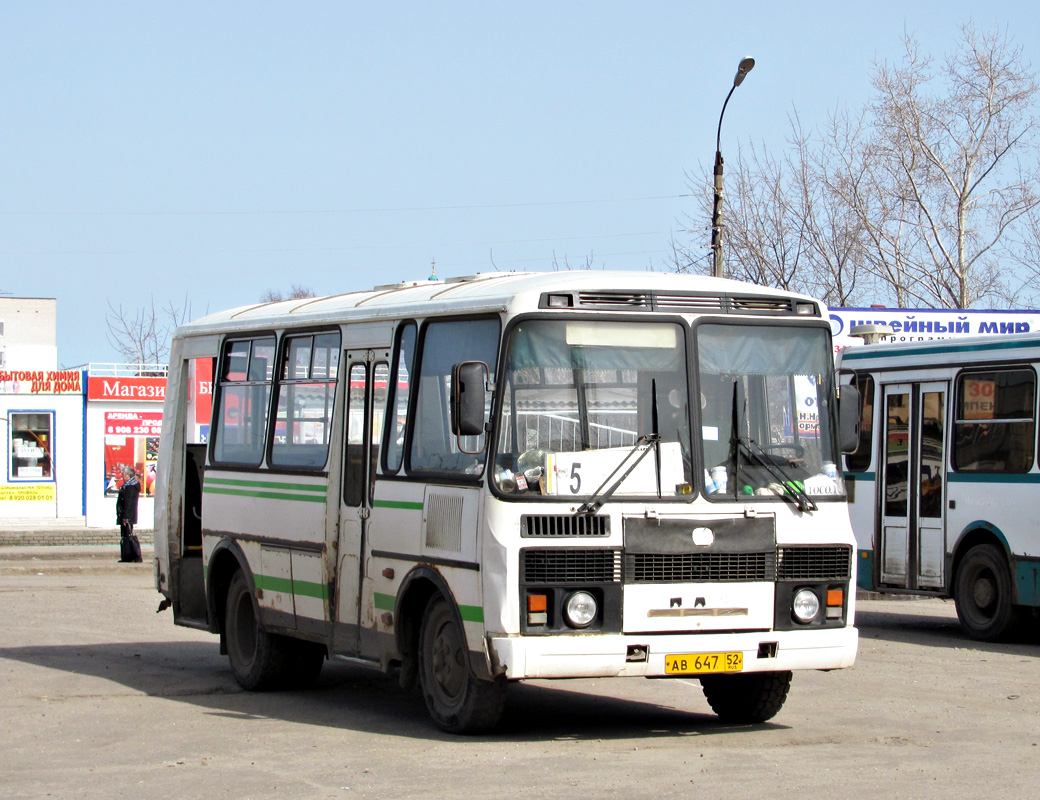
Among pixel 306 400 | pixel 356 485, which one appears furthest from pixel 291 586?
pixel 306 400

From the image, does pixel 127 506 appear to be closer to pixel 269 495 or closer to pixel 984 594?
pixel 984 594

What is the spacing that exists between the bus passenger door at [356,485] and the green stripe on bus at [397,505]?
0.39 feet

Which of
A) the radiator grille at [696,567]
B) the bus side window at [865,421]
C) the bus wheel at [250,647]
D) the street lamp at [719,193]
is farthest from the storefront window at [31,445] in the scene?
the radiator grille at [696,567]

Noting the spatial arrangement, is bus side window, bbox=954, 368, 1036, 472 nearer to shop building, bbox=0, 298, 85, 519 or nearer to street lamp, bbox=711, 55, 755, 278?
street lamp, bbox=711, 55, 755, 278

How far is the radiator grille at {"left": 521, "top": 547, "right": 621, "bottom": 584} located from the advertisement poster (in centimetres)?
2963

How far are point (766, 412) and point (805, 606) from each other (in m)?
1.16

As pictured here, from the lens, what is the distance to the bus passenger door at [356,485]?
10.4m

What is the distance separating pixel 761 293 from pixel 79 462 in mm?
29857

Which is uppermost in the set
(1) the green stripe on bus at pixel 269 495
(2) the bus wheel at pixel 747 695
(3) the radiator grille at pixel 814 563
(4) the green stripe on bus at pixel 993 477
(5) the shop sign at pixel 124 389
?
(5) the shop sign at pixel 124 389

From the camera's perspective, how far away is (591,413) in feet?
29.6

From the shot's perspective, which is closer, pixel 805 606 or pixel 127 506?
pixel 805 606

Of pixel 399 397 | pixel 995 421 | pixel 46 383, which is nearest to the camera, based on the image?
pixel 399 397

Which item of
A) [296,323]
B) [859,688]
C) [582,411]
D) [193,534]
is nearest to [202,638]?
[193,534]

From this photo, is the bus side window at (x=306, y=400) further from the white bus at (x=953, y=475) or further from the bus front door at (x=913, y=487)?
the bus front door at (x=913, y=487)
